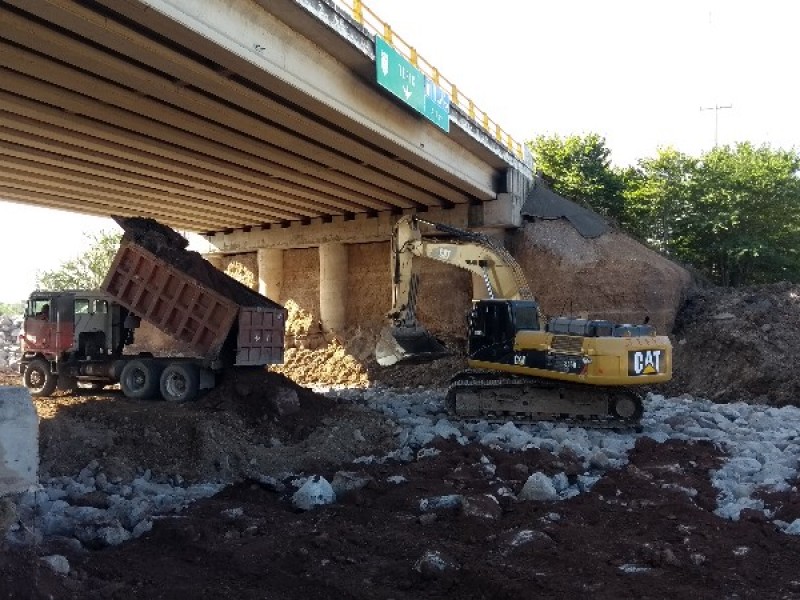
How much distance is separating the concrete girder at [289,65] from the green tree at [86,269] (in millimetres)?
33172

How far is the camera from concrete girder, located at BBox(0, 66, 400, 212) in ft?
39.9

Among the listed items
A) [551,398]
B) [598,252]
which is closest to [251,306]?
[551,398]

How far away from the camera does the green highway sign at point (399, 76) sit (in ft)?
45.6

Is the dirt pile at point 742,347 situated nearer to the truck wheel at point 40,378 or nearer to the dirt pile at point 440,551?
the dirt pile at point 440,551

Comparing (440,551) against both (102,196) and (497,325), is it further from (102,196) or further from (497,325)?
(102,196)

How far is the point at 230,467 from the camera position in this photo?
9.52 m

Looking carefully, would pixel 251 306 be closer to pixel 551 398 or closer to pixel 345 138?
pixel 345 138

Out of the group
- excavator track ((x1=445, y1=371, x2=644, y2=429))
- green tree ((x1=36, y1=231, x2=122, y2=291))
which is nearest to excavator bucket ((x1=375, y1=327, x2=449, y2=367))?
excavator track ((x1=445, y1=371, x2=644, y2=429))

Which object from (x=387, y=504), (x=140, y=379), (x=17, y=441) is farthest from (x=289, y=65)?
(x=17, y=441)

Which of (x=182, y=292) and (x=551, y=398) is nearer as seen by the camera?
(x=551, y=398)

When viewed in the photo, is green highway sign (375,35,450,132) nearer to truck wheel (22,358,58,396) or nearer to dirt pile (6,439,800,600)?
dirt pile (6,439,800,600)

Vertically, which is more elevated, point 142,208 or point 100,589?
point 142,208

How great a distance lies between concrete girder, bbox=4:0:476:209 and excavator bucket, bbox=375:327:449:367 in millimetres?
4624

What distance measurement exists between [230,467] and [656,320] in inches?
549
